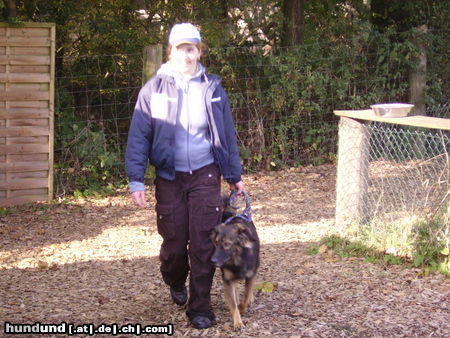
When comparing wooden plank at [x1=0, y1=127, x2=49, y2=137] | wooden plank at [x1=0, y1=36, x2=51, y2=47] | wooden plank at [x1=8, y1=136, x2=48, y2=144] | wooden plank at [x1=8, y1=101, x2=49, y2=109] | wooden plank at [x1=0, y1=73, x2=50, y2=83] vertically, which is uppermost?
A: wooden plank at [x1=0, y1=36, x2=51, y2=47]

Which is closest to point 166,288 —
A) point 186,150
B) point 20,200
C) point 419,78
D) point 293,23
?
point 186,150

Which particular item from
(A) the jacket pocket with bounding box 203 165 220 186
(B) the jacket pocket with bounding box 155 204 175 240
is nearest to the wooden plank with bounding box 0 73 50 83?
(B) the jacket pocket with bounding box 155 204 175 240

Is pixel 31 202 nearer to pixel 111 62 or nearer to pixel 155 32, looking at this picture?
pixel 111 62

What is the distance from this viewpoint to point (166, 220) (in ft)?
14.5

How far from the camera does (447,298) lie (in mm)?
5090

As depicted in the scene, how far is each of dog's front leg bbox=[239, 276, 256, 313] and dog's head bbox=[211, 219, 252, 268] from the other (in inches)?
9.4

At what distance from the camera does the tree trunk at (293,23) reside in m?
11.2

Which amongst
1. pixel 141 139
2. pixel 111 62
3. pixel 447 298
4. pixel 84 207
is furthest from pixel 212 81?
pixel 111 62

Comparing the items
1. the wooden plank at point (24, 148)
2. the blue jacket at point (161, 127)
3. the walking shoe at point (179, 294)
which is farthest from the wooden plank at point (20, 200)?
the blue jacket at point (161, 127)

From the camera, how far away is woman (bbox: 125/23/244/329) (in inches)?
169

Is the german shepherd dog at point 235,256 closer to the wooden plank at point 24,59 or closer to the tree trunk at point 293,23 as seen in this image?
the wooden plank at point 24,59

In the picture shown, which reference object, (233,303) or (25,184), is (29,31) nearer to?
(25,184)

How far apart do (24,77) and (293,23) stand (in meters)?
4.78

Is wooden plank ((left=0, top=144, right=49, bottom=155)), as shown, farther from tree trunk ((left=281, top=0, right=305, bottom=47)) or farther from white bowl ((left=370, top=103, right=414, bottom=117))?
tree trunk ((left=281, top=0, right=305, bottom=47))
